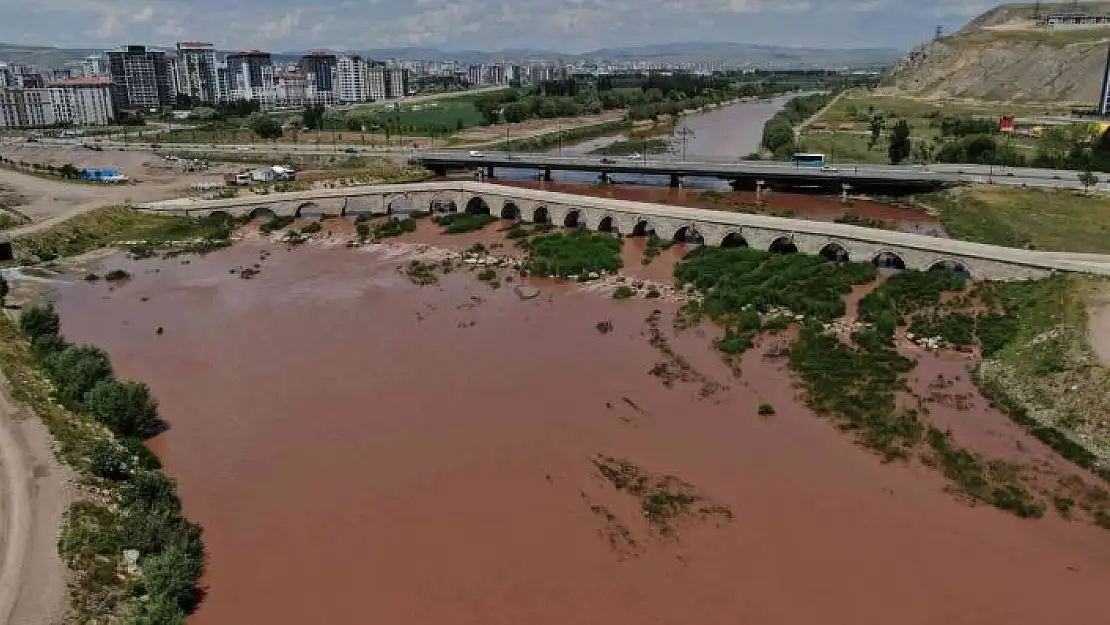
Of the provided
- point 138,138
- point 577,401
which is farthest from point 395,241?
point 138,138

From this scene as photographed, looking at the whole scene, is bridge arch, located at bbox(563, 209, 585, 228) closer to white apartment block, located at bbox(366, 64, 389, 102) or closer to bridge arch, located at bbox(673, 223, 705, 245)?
bridge arch, located at bbox(673, 223, 705, 245)

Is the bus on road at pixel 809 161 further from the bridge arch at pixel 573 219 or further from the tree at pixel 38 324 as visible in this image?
the tree at pixel 38 324

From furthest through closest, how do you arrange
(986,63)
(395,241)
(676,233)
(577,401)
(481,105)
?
(481,105)
(986,63)
(395,241)
(676,233)
(577,401)

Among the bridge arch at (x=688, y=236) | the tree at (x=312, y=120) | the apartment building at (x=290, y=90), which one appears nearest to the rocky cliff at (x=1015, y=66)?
the bridge arch at (x=688, y=236)

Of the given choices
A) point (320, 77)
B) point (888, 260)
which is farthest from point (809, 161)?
point (320, 77)

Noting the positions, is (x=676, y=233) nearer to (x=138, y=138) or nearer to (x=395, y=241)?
(x=395, y=241)

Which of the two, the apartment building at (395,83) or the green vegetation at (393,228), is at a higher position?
the apartment building at (395,83)
